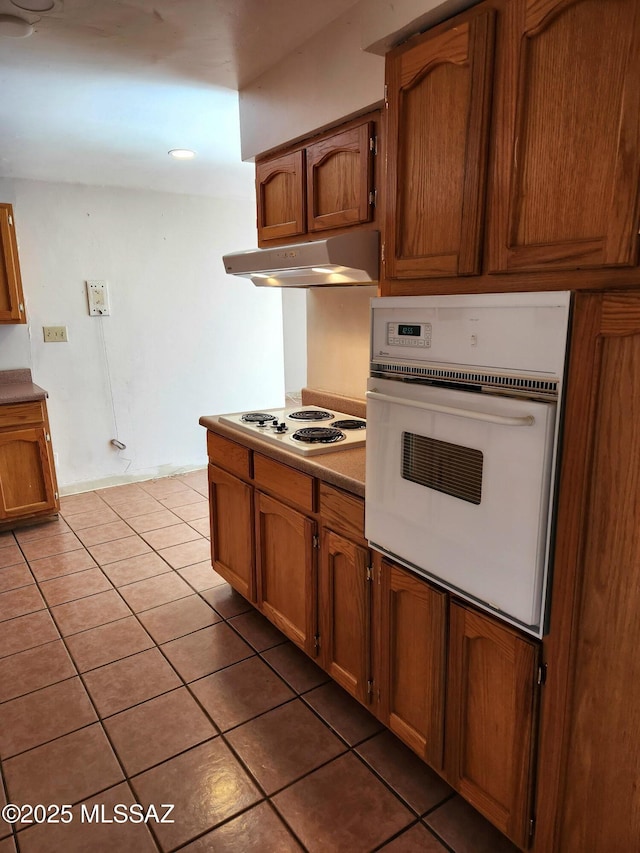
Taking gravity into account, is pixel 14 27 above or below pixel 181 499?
above

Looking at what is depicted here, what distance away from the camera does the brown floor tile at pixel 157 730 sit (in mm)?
1740

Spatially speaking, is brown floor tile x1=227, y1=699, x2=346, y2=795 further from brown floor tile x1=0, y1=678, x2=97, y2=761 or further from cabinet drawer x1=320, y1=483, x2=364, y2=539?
cabinet drawer x1=320, y1=483, x2=364, y2=539

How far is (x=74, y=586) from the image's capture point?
2.80 metres

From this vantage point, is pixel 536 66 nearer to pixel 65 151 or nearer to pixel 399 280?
pixel 399 280

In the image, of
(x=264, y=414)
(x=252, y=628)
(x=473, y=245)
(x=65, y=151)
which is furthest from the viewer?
(x=65, y=151)

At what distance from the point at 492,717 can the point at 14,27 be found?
2.42 m

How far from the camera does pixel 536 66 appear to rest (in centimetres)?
108

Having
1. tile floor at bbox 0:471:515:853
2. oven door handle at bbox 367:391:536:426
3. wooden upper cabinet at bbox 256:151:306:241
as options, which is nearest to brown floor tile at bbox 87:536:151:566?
tile floor at bbox 0:471:515:853

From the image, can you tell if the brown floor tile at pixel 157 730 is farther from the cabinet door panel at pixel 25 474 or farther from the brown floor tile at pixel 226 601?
the cabinet door panel at pixel 25 474

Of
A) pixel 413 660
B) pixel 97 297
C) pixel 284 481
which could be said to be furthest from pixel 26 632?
pixel 97 297

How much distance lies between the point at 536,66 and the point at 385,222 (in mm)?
522

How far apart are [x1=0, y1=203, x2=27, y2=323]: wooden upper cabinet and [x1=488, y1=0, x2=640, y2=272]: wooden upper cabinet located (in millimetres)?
3096

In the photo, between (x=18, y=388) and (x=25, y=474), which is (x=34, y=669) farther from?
(x=18, y=388)

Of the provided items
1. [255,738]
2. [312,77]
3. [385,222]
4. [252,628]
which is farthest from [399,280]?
[252,628]
